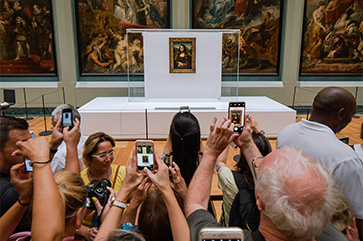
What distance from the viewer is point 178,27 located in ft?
32.9

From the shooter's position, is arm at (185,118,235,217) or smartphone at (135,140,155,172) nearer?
arm at (185,118,235,217)

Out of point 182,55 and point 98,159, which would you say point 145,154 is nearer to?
point 98,159

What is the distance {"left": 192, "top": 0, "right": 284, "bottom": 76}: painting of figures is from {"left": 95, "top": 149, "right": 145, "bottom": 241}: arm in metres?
9.43

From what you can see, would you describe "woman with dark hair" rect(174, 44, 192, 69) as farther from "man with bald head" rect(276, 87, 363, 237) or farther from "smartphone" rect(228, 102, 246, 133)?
"man with bald head" rect(276, 87, 363, 237)

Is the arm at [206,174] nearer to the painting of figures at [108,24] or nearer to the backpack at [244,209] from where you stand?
the backpack at [244,209]

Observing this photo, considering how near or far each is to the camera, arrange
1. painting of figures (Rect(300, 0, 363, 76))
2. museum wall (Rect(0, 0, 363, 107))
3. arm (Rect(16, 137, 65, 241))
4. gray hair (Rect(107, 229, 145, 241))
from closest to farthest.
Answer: gray hair (Rect(107, 229, 145, 241)) < arm (Rect(16, 137, 65, 241)) < museum wall (Rect(0, 0, 363, 107)) < painting of figures (Rect(300, 0, 363, 76))

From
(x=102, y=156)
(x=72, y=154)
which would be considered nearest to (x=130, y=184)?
(x=72, y=154)

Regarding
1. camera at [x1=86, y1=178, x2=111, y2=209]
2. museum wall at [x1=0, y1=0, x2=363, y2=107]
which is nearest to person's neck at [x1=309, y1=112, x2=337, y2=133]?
camera at [x1=86, y1=178, x2=111, y2=209]

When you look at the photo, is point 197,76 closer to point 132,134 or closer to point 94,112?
point 132,134

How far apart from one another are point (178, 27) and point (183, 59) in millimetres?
2411

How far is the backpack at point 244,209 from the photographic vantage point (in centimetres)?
187

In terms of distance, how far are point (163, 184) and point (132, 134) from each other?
6.10m

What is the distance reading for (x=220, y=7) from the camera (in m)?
10.1

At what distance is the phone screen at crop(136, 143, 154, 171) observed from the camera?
184cm
